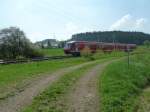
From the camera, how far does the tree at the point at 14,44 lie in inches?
2640

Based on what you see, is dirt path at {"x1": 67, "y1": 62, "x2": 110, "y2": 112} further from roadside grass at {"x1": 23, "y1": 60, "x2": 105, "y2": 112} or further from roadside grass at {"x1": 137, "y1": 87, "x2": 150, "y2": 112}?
roadside grass at {"x1": 137, "y1": 87, "x2": 150, "y2": 112}

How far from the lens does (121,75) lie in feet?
92.8

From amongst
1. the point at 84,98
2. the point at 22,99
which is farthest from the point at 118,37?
the point at 22,99

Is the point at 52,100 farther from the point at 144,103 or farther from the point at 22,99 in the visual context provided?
the point at 144,103

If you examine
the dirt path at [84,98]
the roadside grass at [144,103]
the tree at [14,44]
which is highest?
the tree at [14,44]

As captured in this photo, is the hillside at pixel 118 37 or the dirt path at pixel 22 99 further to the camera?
the hillside at pixel 118 37

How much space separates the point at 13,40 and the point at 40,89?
5237 cm

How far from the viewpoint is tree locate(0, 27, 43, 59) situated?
67062 millimetres

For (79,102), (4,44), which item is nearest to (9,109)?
(79,102)

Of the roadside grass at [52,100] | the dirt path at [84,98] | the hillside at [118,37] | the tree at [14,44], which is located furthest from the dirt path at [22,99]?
the hillside at [118,37]

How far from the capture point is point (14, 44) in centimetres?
6869

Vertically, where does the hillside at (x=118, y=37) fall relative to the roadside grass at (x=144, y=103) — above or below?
above

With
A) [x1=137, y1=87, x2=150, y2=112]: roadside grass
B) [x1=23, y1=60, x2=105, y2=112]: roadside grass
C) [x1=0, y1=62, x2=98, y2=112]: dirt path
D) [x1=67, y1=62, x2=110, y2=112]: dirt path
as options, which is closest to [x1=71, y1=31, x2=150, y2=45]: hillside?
[x1=137, y1=87, x2=150, y2=112]: roadside grass

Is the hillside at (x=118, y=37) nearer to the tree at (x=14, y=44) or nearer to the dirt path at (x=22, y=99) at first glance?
the tree at (x=14, y=44)
